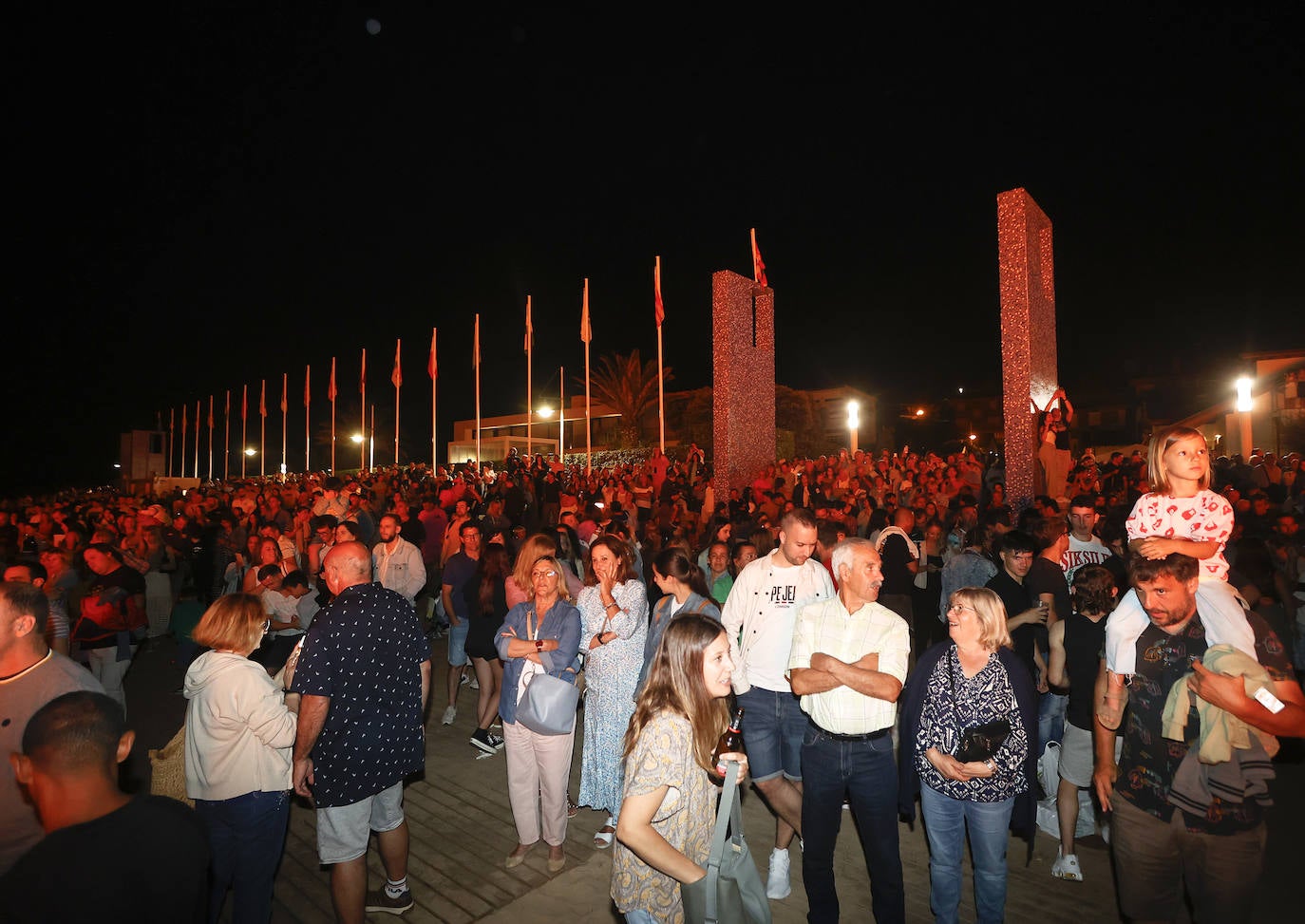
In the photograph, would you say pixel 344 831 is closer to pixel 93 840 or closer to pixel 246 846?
pixel 246 846

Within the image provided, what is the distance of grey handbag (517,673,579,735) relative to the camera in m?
4.28

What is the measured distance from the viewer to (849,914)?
3889mm

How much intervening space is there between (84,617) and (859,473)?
1369cm

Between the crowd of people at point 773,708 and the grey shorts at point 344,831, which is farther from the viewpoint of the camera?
the grey shorts at point 344,831

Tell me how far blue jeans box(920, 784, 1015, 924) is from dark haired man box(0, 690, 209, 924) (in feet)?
9.93

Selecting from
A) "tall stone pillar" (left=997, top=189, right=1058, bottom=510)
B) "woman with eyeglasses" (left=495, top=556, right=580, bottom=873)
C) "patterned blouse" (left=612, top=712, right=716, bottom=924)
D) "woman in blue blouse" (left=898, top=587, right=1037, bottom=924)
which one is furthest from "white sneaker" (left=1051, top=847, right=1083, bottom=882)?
"tall stone pillar" (left=997, top=189, right=1058, bottom=510)

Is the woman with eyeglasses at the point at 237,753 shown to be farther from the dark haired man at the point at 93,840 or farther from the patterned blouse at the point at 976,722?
the patterned blouse at the point at 976,722

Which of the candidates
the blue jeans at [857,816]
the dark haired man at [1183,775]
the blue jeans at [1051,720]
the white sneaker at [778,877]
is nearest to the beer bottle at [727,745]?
the blue jeans at [857,816]

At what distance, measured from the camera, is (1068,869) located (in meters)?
4.17

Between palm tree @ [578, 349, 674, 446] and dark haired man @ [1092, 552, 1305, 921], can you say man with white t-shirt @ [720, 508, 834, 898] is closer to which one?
dark haired man @ [1092, 552, 1305, 921]

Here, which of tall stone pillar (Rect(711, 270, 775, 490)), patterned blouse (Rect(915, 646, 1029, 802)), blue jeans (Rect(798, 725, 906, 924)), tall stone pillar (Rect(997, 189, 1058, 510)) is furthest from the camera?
tall stone pillar (Rect(711, 270, 775, 490))

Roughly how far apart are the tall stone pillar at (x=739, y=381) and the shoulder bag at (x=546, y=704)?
1272cm

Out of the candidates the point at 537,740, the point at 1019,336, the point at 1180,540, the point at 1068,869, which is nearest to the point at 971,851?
the point at 1068,869

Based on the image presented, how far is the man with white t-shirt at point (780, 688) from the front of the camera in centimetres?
422
